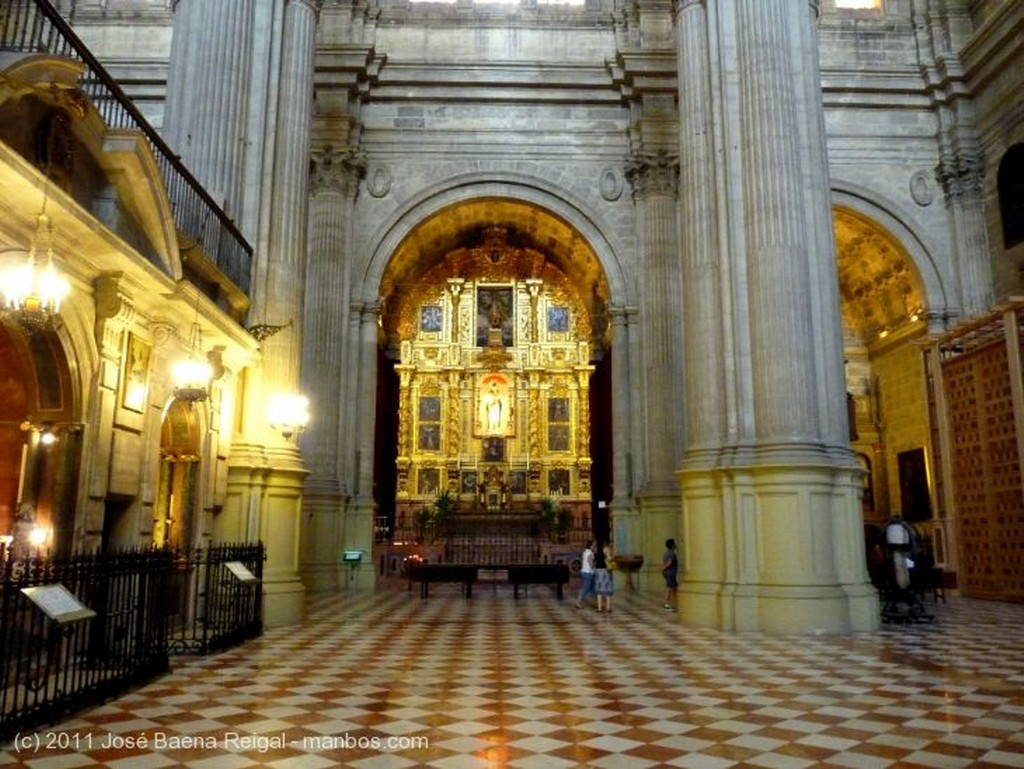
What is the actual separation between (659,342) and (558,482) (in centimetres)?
990

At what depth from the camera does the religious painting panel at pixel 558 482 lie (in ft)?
88.2

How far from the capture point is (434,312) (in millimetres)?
28609

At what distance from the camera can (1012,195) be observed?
18.2 m

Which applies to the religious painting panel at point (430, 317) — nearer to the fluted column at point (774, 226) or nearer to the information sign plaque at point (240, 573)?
the fluted column at point (774, 226)

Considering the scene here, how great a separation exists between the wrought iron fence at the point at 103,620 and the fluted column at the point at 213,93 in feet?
15.9

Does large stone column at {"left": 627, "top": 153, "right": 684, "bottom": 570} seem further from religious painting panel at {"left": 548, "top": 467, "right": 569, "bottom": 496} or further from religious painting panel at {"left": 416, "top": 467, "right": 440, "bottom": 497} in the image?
religious painting panel at {"left": 416, "top": 467, "right": 440, "bottom": 497}

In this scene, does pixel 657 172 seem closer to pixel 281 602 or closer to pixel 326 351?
pixel 326 351

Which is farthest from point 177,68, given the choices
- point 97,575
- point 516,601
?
point 516,601

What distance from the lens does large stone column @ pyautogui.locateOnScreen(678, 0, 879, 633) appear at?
998 centimetres

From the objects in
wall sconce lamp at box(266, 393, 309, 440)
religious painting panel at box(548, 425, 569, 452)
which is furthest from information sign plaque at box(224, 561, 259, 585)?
religious painting panel at box(548, 425, 569, 452)

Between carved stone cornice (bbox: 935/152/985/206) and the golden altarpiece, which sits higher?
carved stone cornice (bbox: 935/152/985/206)

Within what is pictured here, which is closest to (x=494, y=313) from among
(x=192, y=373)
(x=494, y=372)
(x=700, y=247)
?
(x=494, y=372)

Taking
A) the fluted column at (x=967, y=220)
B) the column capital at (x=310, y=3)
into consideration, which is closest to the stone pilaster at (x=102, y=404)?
the column capital at (x=310, y=3)

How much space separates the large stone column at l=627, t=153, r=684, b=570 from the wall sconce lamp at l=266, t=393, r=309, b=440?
9113 mm
